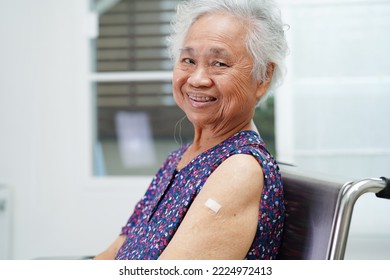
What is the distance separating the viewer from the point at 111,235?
261 centimetres

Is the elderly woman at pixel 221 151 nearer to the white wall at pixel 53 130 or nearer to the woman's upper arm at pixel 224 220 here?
the woman's upper arm at pixel 224 220

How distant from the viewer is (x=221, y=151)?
1184 millimetres

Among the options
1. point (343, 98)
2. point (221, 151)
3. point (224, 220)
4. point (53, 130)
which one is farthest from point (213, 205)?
point (53, 130)

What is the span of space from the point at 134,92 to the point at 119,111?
152 millimetres

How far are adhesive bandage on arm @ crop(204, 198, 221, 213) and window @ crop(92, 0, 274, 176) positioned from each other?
5.54 ft

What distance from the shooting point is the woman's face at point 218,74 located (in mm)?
1146

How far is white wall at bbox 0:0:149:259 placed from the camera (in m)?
2.62

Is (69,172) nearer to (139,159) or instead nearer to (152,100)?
(139,159)

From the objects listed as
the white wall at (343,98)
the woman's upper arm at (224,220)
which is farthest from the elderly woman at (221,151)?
the white wall at (343,98)

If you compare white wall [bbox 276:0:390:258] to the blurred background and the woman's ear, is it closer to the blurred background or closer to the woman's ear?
the blurred background

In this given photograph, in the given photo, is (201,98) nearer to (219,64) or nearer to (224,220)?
(219,64)
